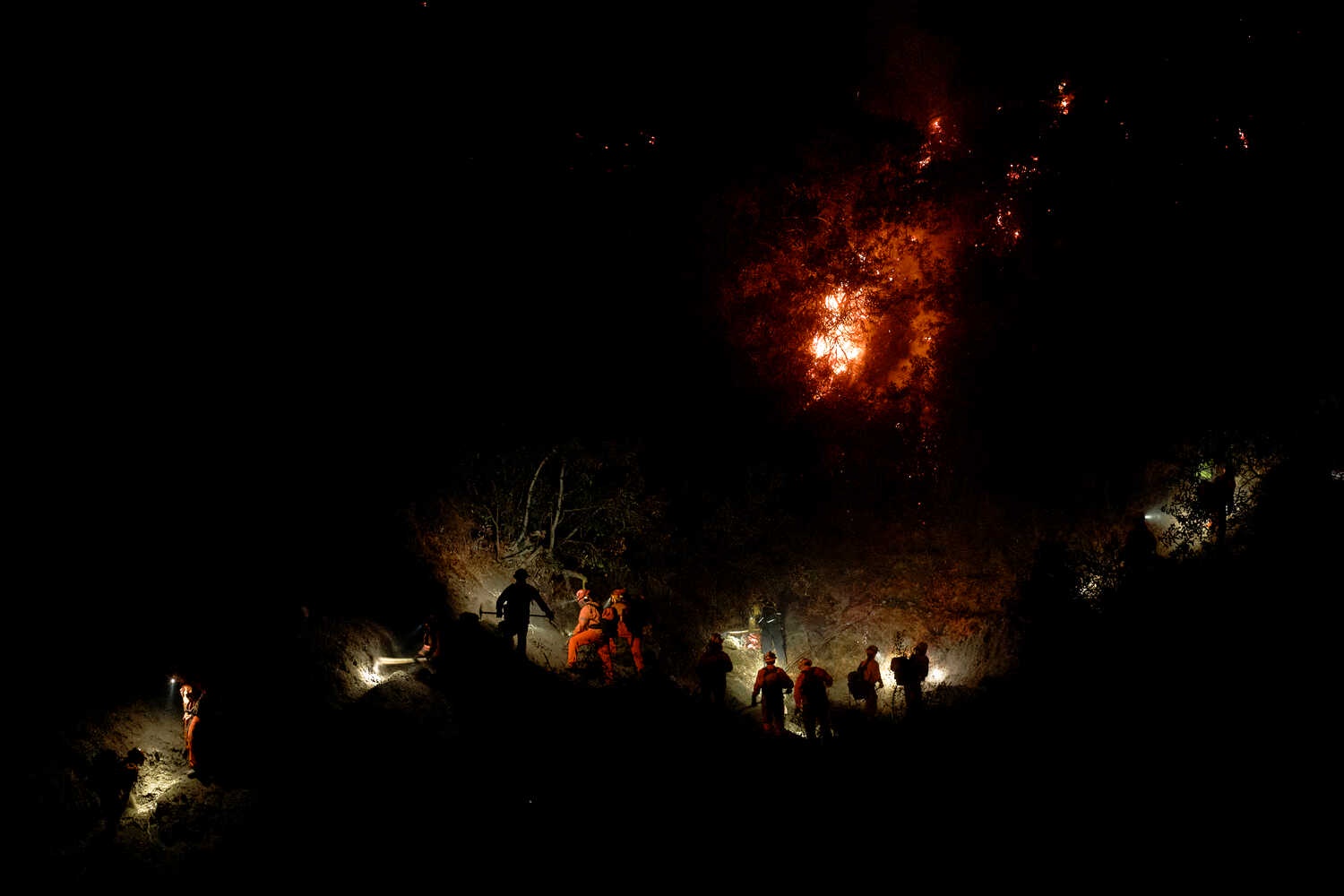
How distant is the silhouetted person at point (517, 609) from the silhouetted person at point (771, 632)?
960cm

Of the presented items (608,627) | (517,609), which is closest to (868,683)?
(608,627)

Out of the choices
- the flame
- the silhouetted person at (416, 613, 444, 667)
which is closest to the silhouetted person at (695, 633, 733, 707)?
the silhouetted person at (416, 613, 444, 667)

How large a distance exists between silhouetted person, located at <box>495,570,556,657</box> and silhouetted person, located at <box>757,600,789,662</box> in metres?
9.60

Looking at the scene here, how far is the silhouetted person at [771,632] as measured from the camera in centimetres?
1927

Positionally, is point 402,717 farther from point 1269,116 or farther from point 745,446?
point 1269,116

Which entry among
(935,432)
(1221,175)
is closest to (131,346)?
(935,432)

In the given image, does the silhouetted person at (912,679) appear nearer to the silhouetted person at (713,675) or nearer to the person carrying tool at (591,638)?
the silhouetted person at (713,675)

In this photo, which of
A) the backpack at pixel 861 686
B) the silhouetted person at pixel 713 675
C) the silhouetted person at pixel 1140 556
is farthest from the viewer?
the backpack at pixel 861 686

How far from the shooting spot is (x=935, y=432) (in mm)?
19438

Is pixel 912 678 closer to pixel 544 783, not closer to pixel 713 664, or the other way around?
pixel 713 664

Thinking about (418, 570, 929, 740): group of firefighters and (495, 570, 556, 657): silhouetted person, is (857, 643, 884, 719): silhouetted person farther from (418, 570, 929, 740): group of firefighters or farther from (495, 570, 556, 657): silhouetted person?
(495, 570, 556, 657): silhouetted person

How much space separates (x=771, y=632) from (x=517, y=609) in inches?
394

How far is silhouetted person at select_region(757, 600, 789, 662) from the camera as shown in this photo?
1927cm

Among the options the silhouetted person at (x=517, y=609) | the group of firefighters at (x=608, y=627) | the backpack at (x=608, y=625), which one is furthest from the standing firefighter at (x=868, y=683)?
the silhouetted person at (x=517, y=609)
